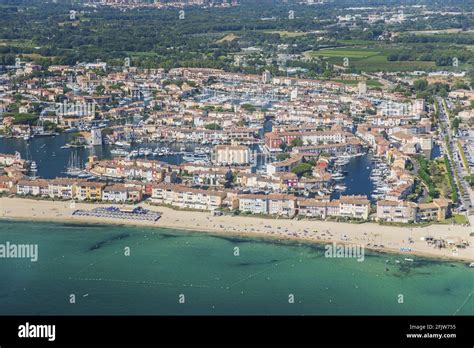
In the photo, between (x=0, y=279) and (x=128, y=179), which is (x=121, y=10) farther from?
(x=0, y=279)

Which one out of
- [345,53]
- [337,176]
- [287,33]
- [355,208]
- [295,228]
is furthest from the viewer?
[287,33]

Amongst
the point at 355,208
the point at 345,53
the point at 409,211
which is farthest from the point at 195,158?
the point at 345,53

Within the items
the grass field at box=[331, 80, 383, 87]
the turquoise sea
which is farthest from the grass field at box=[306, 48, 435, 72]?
the turquoise sea

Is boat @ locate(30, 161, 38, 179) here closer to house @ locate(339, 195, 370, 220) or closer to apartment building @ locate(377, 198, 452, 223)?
house @ locate(339, 195, 370, 220)

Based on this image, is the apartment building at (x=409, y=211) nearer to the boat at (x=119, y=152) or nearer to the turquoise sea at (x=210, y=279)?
the turquoise sea at (x=210, y=279)

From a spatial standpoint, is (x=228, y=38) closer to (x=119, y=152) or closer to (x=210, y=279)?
(x=119, y=152)

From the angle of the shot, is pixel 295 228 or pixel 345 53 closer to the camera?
pixel 295 228
